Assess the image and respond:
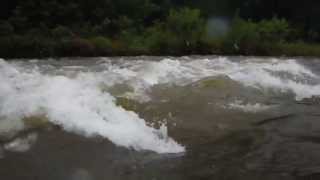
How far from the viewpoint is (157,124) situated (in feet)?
25.3

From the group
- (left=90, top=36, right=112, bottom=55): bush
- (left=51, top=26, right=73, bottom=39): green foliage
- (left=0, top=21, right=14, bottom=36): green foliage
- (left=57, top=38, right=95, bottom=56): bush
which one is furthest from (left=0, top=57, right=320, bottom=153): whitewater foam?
(left=0, top=21, right=14, bottom=36): green foliage

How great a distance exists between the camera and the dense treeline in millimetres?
15359

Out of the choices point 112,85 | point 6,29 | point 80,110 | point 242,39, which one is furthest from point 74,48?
point 80,110

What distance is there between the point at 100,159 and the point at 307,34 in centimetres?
1593

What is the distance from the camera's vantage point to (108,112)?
796 cm

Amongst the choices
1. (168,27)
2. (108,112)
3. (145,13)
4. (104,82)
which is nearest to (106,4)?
(145,13)

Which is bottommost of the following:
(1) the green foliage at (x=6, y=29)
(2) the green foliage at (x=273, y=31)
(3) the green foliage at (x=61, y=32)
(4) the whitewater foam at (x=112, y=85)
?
(2) the green foliage at (x=273, y=31)

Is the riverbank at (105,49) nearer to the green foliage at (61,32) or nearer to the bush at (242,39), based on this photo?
the bush at (242,39)

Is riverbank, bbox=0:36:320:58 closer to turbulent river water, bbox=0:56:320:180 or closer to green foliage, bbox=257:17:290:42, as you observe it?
green foliage, bbox=257:17:290:42

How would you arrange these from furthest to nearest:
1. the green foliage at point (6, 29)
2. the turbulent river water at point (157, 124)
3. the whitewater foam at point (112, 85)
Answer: the green foliage at point (6, 29), the whitewater foam at point (112, 85), the turbulent river water at point (157, 124)

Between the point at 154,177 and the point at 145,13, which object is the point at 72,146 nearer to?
the point at 154,177

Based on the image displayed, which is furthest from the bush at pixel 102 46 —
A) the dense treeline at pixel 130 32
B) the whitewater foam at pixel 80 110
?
the whitewater foam at pixel 80 110

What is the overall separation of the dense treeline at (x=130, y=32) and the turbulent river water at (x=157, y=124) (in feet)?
12.4

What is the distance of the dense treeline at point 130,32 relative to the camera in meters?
15.4
